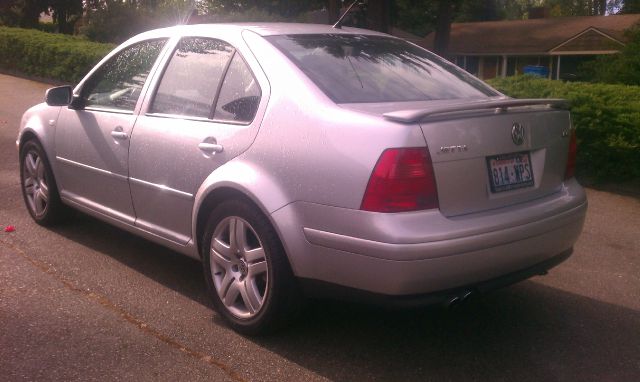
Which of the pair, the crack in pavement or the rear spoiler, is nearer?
the rear spoiler

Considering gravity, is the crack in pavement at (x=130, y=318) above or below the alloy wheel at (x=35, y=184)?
below

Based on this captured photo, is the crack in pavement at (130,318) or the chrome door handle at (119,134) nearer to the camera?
the crack in pavement at (130,318)

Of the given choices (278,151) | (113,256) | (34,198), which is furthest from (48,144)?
(278,151)

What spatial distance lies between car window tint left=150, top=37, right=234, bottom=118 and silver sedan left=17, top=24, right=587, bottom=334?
1cm

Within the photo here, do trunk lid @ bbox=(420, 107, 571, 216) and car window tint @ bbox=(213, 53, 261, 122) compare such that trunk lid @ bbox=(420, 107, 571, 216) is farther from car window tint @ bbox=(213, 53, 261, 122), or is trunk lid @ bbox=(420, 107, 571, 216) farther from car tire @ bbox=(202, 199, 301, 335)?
car window tint @ bbox=(213, 53, 261, 122)

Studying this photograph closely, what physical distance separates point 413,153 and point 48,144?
11.7 feet

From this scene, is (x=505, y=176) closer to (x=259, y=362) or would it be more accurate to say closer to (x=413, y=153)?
(x=413, y=153)

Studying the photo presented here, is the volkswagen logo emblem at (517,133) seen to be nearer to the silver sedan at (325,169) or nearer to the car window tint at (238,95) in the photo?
the silver sedan at (325,169)

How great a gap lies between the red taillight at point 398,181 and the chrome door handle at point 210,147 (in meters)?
1.12

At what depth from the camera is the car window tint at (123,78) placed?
5371mm

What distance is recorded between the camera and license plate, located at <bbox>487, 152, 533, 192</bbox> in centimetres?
395

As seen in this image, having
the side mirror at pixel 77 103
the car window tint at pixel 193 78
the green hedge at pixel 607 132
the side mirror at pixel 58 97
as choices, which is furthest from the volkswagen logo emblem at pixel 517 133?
the green hedge at pixel 607 132

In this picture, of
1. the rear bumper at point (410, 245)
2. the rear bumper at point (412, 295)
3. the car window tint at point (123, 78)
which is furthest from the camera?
the car window tint at point (123, 78)

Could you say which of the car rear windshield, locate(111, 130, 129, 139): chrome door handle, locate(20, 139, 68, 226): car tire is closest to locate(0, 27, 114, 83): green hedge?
locate(20, 139, 68, 226): car tire
